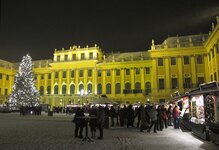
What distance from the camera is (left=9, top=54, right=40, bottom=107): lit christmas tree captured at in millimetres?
39438

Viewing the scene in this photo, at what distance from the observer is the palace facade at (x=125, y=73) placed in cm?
4500

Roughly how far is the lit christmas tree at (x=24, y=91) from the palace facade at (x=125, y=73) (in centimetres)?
1674

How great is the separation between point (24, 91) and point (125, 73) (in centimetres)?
2350

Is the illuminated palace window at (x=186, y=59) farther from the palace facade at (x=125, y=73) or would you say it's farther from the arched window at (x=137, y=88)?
the arched window at (x=137, y=88)

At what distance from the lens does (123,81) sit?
54.3 meters

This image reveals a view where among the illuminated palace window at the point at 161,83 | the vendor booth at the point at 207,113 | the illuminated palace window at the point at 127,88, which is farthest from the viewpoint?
the illuminated palace window at the point at 127,88

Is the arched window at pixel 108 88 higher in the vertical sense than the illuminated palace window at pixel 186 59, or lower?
lower

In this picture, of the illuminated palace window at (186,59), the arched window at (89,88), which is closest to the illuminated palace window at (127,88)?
the arched window at (89,88)

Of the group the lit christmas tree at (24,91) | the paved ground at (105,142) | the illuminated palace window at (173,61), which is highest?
the illuminated palace window at (173,61)

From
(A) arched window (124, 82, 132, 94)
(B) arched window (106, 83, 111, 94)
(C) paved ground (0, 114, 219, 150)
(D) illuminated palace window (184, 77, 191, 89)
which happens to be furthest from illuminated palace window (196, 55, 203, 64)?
(C) paved ground (0, 114, 219, 150)

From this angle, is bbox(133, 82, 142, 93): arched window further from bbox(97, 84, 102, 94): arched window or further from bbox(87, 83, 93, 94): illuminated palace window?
bbox(87, 83, 93, 94): illuminated palace window

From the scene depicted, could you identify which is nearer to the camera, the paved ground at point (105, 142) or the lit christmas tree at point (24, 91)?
the paved ground at point (105, 142)

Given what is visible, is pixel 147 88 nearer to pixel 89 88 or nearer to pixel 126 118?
pixel 89 88

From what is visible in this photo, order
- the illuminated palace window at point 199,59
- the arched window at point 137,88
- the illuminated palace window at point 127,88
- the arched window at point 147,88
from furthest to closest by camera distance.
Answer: the illuminated palace window at point 127,88, the arched window at point 137,88, the arched window at point 147,88, the illuminated palace window at point 199,59
